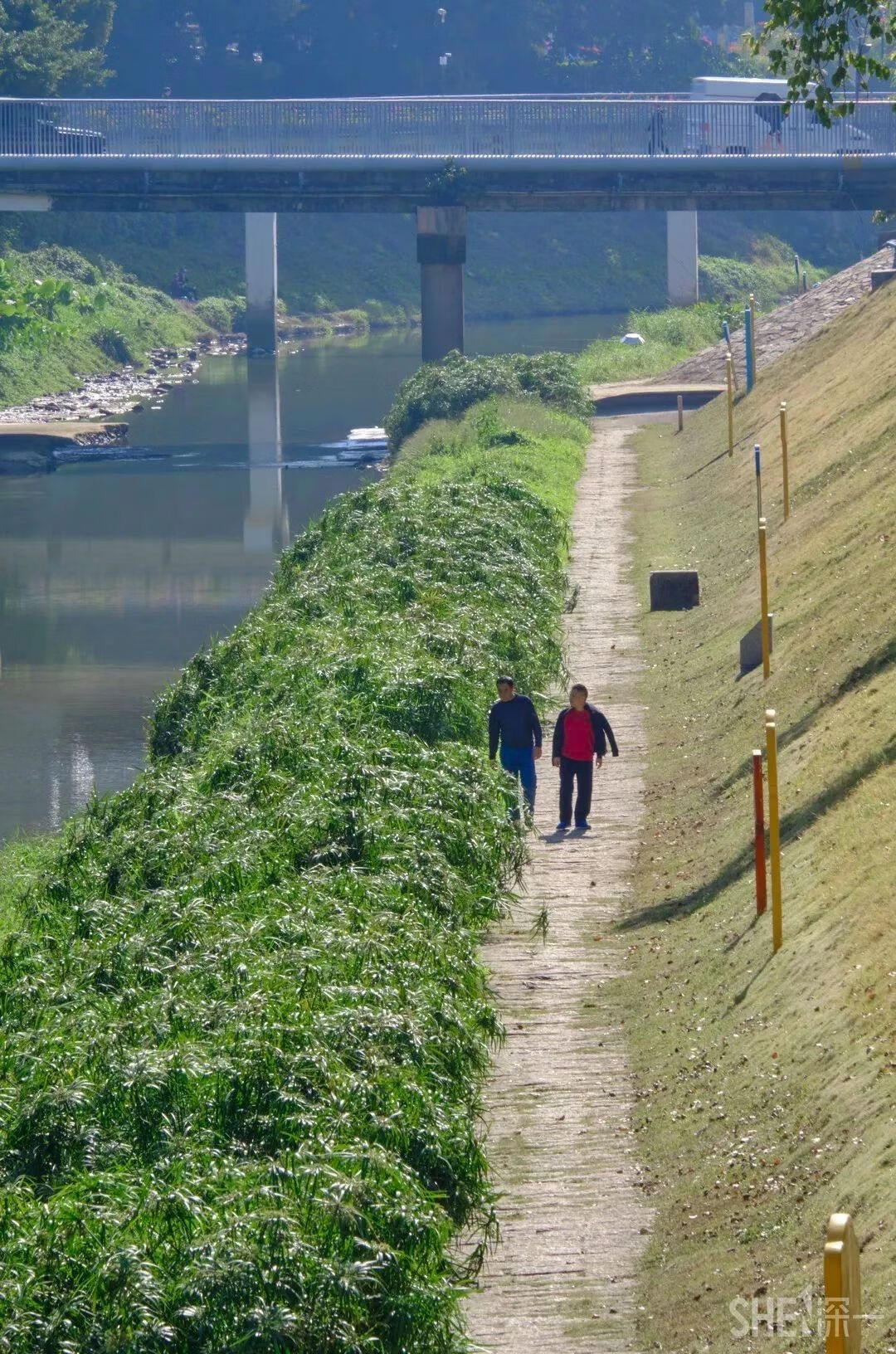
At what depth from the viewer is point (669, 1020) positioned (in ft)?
44.2

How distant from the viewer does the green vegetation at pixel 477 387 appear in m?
50.3

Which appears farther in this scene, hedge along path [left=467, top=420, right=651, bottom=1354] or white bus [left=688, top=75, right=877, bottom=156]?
white bus [left=688, top=75, right=877, bottom=156]

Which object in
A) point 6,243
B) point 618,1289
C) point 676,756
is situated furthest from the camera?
point 6,243

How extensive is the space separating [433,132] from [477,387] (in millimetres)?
16616

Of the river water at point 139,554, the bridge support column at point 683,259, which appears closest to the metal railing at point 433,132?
the river water at point 139,554

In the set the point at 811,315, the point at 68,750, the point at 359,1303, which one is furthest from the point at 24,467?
the point at 359,1303

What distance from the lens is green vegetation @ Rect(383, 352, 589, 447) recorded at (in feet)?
165

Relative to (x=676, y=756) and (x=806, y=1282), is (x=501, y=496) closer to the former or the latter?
(x=676, y=756)

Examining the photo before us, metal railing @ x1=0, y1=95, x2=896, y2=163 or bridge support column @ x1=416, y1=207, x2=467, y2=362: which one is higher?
metal railing @ x1=0, y1=95, x2=896, y2=163

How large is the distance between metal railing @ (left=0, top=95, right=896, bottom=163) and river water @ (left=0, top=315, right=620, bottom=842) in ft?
26.4

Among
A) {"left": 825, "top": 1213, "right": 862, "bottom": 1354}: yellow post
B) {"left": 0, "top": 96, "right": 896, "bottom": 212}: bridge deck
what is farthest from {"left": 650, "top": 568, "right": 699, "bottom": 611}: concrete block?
{"left": 0, "top": 96, "right": 896, "bottom": 212}: bridge deck

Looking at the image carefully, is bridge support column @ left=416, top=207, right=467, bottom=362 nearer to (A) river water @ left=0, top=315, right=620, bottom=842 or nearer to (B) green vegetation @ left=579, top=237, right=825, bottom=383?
(A) river water @ left=0, top=315, right=620, bottom=842

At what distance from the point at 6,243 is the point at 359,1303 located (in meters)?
79.3

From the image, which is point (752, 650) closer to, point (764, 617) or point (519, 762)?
point (764, 617)
